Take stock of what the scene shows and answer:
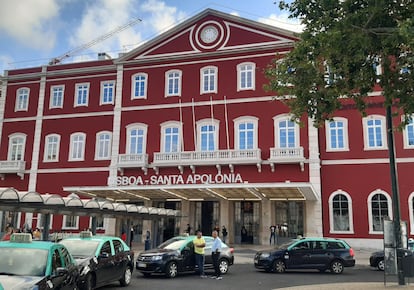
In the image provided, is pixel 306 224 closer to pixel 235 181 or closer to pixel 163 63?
pixel 235 181

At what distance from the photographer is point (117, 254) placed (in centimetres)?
1283

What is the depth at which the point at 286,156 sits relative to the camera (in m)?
27.8

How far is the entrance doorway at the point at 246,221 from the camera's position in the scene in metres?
29.4

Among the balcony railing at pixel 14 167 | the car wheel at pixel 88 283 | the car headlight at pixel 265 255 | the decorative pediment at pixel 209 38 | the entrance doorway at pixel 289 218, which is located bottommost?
the car wheel at pixel 88 283

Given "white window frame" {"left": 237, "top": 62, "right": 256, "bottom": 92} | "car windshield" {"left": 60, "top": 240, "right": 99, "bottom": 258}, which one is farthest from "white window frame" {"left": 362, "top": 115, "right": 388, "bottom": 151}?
"car windshield" {"left": 60, "top": 240, "right": 99, "bottom": 258}

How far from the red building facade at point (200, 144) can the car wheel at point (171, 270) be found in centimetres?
1008

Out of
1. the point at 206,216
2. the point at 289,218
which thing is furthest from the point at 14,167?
the point at 289,218

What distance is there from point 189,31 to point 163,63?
10.3 ft

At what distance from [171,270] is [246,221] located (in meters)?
15.2

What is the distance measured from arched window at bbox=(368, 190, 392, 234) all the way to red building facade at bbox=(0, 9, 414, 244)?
0.06 metres

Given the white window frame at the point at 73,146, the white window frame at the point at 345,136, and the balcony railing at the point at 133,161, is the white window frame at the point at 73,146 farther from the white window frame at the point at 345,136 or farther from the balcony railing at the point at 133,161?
the white window frame at the point at 345,136

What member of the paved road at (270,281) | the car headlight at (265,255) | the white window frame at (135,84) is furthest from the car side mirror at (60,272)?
the white window frame at (135,84)

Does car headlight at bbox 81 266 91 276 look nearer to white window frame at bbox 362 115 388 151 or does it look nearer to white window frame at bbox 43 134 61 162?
white window frame at bbox 362 115 388 151

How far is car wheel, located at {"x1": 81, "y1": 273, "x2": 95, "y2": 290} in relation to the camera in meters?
10.6
